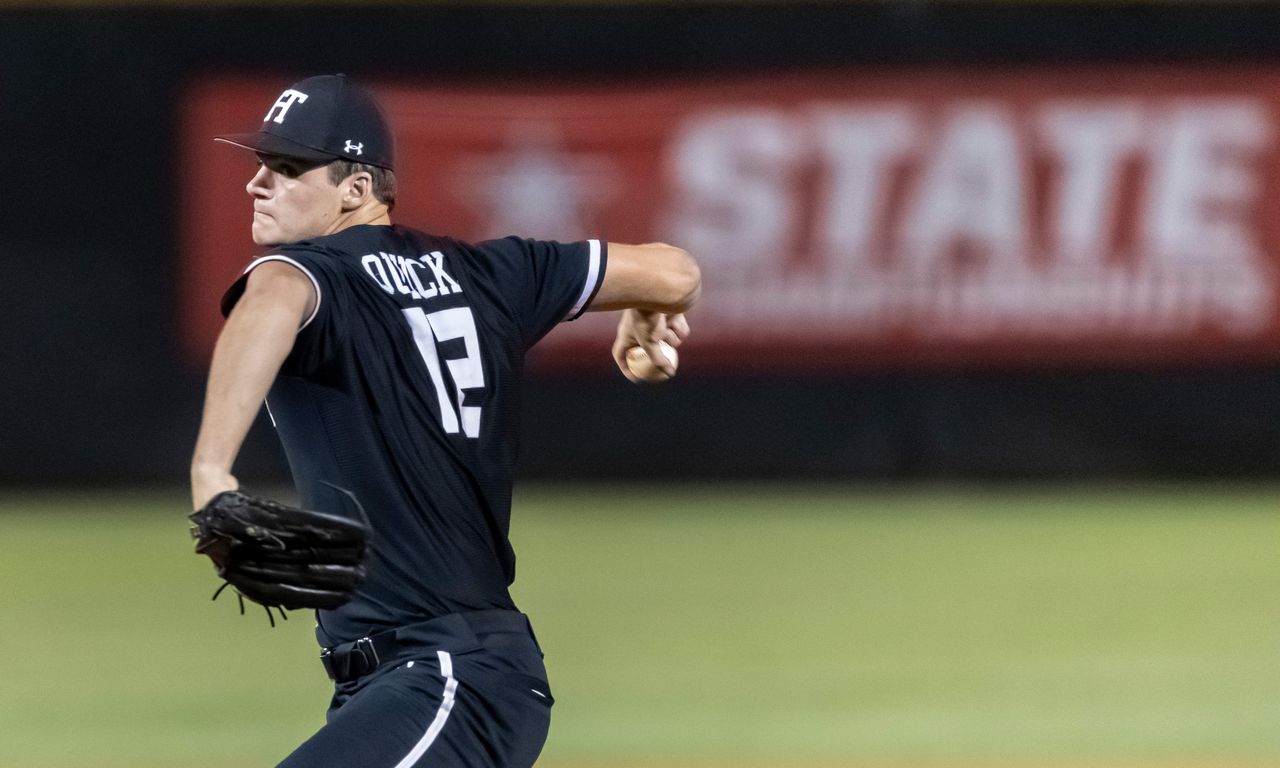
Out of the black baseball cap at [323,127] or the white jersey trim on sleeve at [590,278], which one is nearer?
the black baseball cap at [323,127]

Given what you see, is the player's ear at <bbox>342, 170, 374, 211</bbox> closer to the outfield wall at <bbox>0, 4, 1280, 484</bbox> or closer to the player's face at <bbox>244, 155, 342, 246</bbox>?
the player's face at <bbox>244, 155, 342, 246</bbox>

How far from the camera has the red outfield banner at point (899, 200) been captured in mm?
11383

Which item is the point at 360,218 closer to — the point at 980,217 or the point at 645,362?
the point at 645,362

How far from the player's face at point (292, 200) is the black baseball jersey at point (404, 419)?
0.09 metres

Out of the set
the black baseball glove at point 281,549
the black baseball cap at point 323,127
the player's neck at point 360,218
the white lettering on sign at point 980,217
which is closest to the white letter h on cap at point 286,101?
the black baseball cap at point 323,127

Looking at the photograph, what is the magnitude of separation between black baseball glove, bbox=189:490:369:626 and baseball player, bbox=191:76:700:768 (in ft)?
0.46

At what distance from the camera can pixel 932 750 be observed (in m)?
6.23

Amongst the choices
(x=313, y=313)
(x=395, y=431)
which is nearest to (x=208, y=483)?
(x=313, y=313)

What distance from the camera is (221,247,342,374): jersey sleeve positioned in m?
3.32

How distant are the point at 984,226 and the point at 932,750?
570cm

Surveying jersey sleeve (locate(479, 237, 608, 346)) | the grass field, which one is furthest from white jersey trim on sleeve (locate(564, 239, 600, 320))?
the grass field

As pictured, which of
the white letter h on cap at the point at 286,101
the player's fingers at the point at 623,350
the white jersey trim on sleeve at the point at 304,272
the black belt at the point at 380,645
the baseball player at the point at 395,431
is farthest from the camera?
the player's fingers at the point at 623,350

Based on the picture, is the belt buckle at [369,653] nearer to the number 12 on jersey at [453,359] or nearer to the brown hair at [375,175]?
the number 12 on jersey at [453,359]

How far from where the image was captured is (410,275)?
367cm
